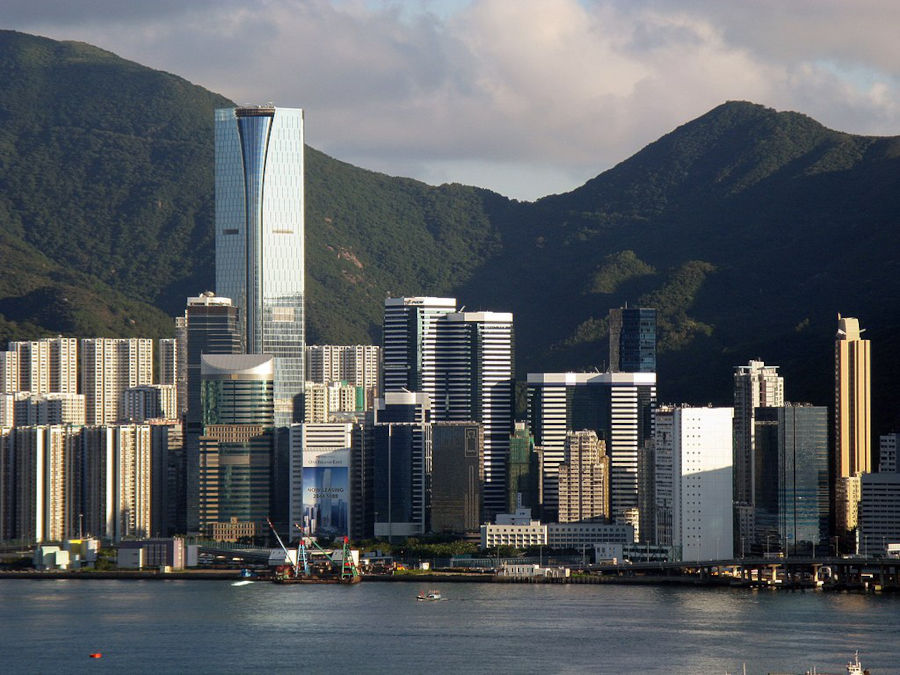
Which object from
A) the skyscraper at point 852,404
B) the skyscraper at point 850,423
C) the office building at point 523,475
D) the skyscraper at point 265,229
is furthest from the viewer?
the skyscraper at point 265,229

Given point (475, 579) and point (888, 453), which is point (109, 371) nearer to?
point (475, 579)

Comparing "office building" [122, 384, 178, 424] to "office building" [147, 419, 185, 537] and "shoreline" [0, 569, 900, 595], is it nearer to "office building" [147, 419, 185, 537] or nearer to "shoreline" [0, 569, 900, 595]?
"office building" [147, 419, 185, 537]

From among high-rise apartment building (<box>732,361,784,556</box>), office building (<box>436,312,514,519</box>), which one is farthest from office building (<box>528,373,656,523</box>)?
high-rise apartment building (<box>732,361,784,556</box>)

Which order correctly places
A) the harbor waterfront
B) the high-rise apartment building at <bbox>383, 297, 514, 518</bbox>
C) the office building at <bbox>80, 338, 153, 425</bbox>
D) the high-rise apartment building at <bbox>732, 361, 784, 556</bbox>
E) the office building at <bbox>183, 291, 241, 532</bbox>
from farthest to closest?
the office building at <bbox>80, 338, 153, 425</bbox> → the high-rise apartment building at <bbox>383, 297, 514, 518</bbox> → the office building at <bbox>183, 291, 241, 532</bbox> → the high-rise apartment building at <bbox>732, 361, 784, 556</bbox> → the harbor waterfront

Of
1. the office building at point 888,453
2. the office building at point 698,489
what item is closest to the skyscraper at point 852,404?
the office building at point 888,453

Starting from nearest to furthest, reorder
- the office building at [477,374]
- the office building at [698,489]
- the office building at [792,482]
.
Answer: the office building at [698,489]
the office building at [792,482]
the office building at [477,374]

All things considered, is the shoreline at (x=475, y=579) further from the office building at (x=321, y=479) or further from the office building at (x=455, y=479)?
the office building at (x=455, y=479)

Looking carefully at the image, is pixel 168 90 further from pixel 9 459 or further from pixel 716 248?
pixel 9 459

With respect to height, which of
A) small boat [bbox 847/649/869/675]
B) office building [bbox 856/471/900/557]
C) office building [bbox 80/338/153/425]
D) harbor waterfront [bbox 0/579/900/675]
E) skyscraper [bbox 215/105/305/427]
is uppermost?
skyscraper [bbox 215/105/305/427]
